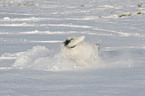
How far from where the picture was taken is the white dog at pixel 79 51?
4387 mm

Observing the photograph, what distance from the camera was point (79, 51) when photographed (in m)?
4.47

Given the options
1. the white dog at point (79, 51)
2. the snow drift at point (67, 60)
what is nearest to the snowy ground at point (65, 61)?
the snow drift at point (67, 60)

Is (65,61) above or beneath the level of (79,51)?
beneath

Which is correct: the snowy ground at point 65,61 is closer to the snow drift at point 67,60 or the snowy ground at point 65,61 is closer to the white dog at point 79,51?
the snow drift at point 67,60

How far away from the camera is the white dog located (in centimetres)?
439

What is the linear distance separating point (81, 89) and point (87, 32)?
5.32 m

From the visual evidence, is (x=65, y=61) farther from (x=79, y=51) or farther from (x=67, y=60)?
(x=79, y=51)

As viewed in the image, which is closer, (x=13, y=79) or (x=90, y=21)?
(x=13, y=79)

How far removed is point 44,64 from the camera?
4.51 m

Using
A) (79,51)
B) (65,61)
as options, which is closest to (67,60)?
(65,61)

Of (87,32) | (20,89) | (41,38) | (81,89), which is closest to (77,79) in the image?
(81,89)

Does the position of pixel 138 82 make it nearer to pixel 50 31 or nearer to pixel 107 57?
pixel 107 57

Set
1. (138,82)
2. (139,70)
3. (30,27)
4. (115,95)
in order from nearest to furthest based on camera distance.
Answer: (115,95) < (138,82) < (139,70) < (30,27)

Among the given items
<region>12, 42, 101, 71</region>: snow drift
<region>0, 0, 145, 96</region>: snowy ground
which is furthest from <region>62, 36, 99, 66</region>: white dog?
<region>0, 0, 145, 96</region>: snowy ground
